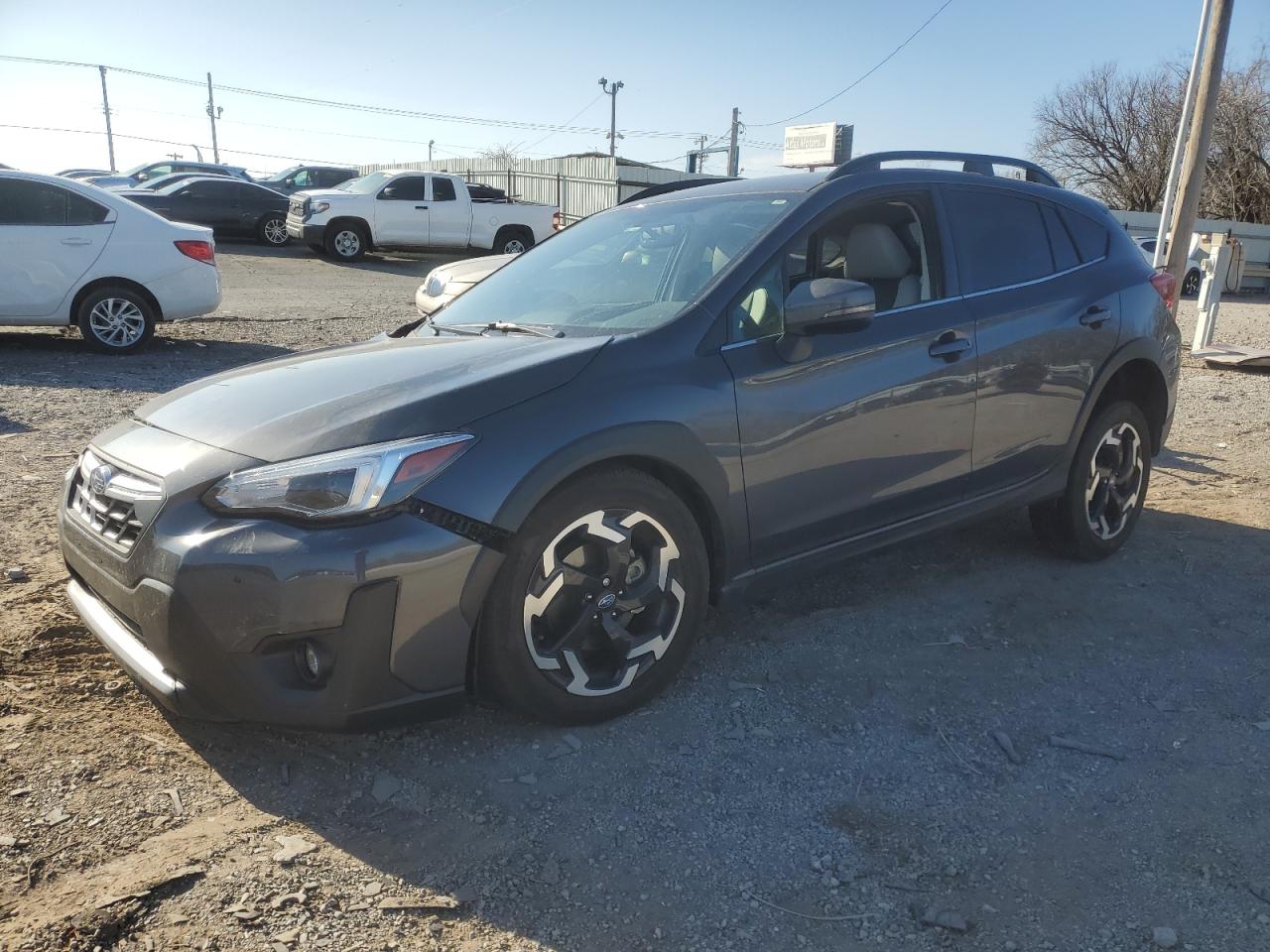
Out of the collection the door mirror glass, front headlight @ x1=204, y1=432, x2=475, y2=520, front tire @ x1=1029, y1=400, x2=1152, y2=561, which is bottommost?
front tire @ x1=1029, y1=400, x2=1152, y2=561

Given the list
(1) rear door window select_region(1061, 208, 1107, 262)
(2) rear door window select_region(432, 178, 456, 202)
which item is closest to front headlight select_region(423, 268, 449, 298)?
(1) rear door window select_region(1061, 208, 1107, 262)

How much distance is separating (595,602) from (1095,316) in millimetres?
2859

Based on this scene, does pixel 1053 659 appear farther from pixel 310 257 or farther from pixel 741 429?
pixel 310 257

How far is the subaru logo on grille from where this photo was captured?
298cm

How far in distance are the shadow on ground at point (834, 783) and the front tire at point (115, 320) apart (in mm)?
7967

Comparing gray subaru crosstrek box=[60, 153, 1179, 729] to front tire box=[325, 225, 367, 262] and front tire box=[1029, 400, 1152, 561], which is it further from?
front tire box=[325, 225, 367, 262]

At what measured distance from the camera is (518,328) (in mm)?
3650

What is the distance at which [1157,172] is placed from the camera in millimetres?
45656

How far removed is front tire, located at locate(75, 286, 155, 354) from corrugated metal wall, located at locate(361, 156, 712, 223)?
763 inches

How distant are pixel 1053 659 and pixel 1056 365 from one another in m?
1.30

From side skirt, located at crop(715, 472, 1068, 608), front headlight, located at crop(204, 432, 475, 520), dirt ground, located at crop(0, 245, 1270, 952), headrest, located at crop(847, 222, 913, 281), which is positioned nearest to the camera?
dirt ground, located at crop(0, 245, 1270, 952)

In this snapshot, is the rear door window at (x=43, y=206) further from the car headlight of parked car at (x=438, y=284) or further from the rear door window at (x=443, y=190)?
the rear door window at (x=443, y=190)

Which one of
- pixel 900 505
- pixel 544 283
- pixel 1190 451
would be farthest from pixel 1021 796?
pixel 1190 451

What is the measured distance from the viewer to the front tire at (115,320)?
971cm
